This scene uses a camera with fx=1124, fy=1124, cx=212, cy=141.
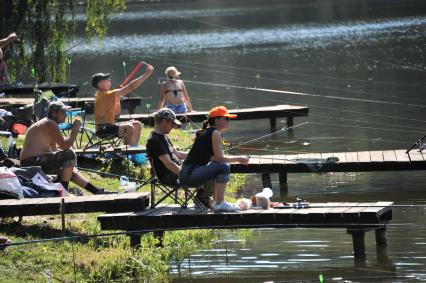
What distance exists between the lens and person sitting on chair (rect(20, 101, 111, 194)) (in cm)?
1164

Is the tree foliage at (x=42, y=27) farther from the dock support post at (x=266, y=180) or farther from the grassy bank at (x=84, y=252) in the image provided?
the grassy bank at (x=84, y=252)

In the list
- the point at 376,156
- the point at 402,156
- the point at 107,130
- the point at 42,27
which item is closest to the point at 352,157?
the point at 376,156

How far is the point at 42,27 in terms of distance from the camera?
22.0m

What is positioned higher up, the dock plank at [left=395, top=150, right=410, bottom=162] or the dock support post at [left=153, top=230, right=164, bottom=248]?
the dock plank at [left=395, top=150, right=410, bottom=162]

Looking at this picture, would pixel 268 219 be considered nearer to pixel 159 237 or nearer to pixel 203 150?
pixel 203 150

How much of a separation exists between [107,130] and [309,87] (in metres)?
13.4

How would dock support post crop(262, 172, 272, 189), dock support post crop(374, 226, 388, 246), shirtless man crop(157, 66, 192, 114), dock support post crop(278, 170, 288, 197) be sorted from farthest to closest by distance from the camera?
shirtless man crop(157, 66, 192, 114)
dock support post crop(278, 170, 288, 197)
dock support post crop(262, 172, 272, 189)
dock support post crop(374, 226, 388, 246)

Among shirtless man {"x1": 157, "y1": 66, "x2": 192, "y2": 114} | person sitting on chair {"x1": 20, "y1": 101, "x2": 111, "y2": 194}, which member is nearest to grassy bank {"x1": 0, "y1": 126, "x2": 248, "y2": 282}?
person sitting on chair {"x1": 20, "y1": 101, "x2": 111, "y2": 194}

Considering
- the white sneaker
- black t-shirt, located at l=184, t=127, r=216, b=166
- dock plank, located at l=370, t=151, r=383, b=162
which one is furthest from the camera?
dock plank, located at l=370, t=151, r=383, b=162

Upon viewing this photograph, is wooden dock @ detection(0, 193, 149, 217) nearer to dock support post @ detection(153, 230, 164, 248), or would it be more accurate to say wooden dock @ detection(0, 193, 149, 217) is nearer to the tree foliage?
dock support post @ detection(153, 230, 164, 248)

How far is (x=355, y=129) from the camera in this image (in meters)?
19.8

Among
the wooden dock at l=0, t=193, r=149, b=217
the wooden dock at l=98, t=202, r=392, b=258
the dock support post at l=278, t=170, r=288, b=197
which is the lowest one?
the dock support post at l=278, t=170, r=288, b=197

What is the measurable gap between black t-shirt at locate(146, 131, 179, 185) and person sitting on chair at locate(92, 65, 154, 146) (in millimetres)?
3606

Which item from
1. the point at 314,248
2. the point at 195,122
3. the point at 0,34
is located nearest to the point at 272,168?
the point at 314,248
